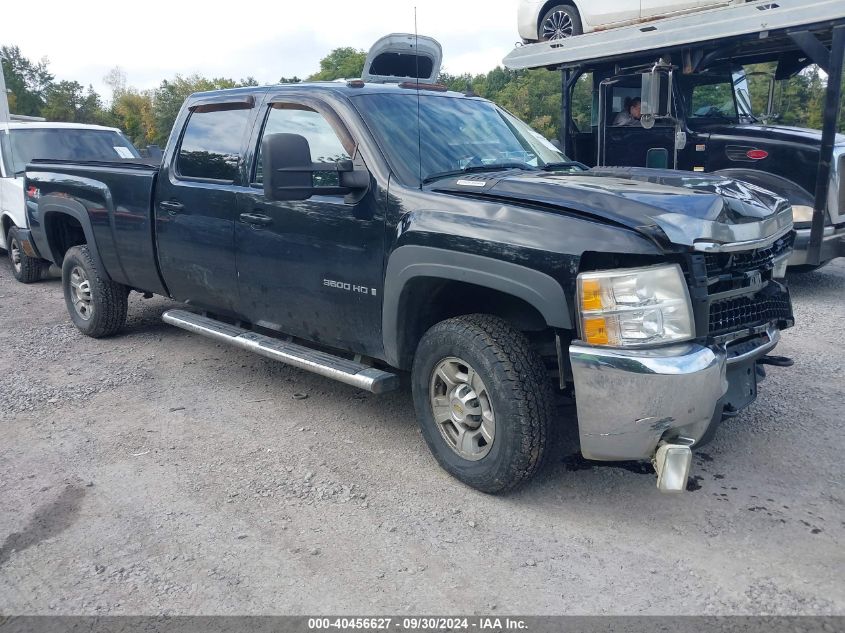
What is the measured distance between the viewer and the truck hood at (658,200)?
308 centimetres

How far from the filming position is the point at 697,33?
24.1ft

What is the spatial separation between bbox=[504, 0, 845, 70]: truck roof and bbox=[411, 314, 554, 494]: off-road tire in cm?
512

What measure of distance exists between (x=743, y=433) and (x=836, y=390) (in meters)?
1.05

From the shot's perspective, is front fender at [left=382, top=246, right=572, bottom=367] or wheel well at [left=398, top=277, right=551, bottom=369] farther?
wheel well at [left=398, top=277, right=551, bottom=369]

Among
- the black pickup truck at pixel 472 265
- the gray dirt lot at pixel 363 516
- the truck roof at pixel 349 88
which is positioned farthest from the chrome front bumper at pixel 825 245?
the truck roof at pixel 349 88

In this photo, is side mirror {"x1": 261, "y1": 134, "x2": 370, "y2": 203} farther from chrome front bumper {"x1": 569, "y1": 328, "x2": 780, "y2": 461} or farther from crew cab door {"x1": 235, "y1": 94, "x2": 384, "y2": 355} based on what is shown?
chrome front bumper {"x1": 569, "y1": 328, "x2": 780, "y2": 461}

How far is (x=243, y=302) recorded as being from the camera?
4906mm

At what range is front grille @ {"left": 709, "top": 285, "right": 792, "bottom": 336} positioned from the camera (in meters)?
3.36

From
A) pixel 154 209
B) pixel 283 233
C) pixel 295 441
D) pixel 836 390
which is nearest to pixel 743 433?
pixel 836 390

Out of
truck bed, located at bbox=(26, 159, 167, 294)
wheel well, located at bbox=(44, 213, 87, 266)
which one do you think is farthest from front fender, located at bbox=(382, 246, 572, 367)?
wheel well, located at bbox=(44, 213, 87, 266)

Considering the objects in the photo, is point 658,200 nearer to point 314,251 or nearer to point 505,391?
point 505,391

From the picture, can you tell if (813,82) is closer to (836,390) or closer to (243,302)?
(836,390)

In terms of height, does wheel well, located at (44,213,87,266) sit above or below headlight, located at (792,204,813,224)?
above

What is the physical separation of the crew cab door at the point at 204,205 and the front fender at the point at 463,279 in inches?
56.8
